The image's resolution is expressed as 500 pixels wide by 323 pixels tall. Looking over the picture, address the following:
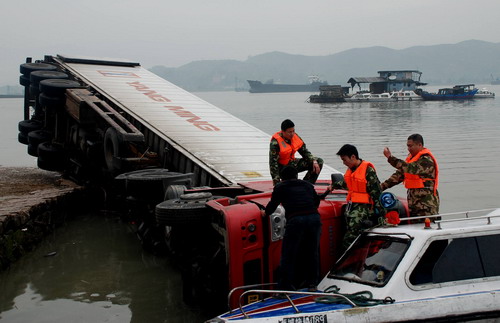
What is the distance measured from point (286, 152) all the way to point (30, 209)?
6.06m

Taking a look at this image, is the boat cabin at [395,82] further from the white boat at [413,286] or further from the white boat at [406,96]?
the white boat at [413,286]

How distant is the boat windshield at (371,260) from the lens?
5188 millimetres

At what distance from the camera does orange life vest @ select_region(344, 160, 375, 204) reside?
19.7 ft

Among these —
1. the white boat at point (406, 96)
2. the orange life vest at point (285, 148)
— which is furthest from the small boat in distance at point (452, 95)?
the orange life vest at point (285, 148)

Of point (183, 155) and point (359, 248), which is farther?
point (183, 155)

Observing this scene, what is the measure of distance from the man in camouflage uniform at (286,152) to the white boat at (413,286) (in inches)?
92.3

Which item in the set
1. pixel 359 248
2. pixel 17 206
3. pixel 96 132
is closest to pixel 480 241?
pixel 359 248

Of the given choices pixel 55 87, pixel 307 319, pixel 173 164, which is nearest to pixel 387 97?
pixel 55 87

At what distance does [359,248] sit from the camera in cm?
572

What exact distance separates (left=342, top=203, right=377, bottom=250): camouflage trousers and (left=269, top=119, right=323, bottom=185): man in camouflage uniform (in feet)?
5.21

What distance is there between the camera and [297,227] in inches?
222

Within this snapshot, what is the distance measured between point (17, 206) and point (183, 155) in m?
3.47

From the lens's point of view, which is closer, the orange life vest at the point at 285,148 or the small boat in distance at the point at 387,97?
the orange life vest at the point at 285,148

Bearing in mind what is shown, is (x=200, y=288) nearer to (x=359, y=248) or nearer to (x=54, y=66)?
(x=359, y=248)
